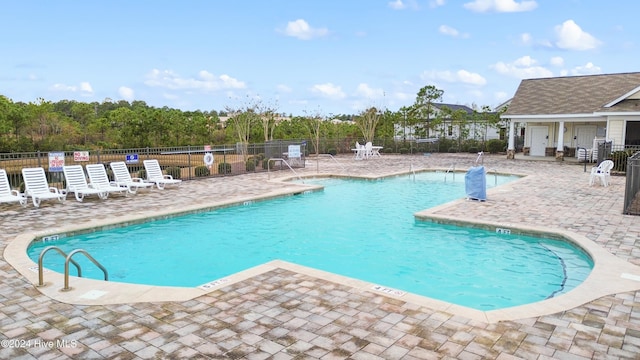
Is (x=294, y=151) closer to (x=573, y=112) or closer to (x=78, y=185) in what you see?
(x=78, y=185)

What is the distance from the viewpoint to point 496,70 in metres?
28.4

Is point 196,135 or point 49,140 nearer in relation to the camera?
point 49,140

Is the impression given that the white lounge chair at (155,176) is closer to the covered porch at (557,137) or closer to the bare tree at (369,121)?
the covered porch at (557,137)

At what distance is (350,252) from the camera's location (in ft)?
25.9

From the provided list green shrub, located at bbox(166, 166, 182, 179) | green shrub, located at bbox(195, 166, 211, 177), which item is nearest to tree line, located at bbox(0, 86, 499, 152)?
green shrub, located at bbox(195, 166, 211, 177)

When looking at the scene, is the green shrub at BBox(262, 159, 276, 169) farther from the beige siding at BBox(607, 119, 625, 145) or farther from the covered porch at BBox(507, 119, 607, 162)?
the beige siding at BBox(607, 119, 625, 145)

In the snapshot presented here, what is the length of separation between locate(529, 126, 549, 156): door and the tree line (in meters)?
5.35

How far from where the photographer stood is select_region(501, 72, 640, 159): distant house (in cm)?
2048

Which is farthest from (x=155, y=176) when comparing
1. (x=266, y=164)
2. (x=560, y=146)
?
(x=560, y=146)

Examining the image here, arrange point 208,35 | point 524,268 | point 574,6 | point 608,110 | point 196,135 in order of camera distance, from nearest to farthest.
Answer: point 524,268
point 574,6
point 608,110
point 208,35
point 196,135

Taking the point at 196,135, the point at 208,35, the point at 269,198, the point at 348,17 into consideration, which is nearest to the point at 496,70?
the point at 348,17

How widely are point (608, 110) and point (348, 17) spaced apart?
12.5 m

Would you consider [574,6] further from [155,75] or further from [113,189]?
[155,75]

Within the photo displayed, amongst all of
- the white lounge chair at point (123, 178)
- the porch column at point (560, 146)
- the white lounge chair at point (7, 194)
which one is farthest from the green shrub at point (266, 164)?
the porch column at point (560, 146)
